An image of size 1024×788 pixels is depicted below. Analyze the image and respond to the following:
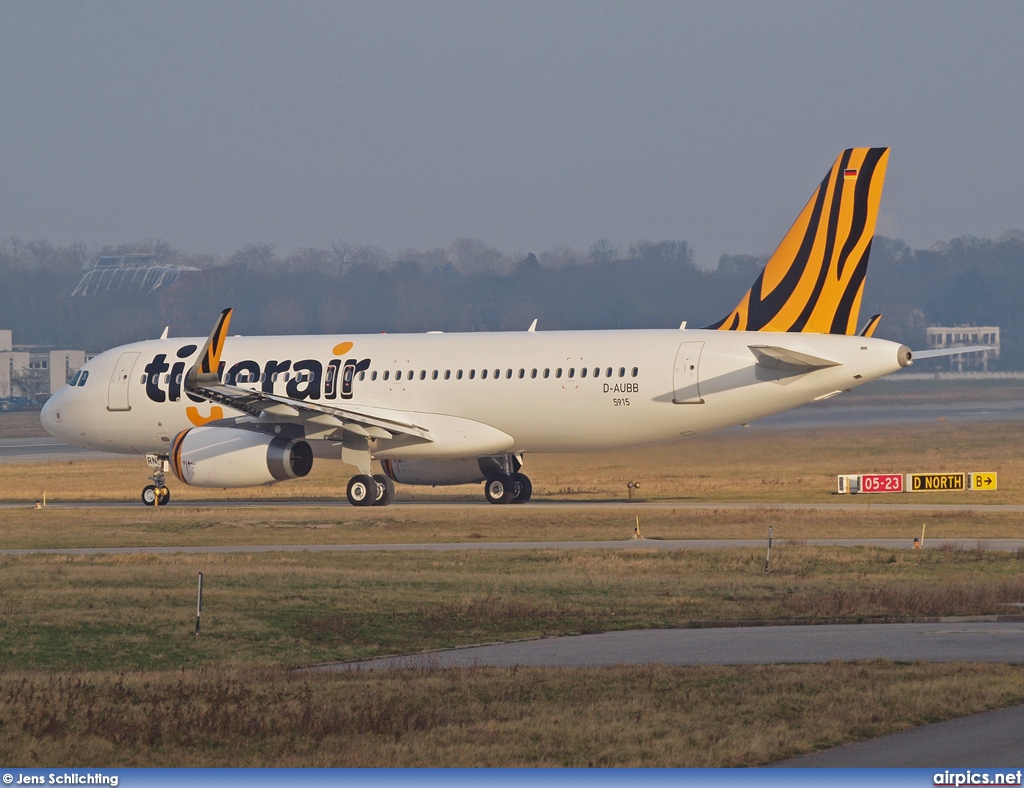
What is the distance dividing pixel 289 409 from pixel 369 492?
355 centimetres

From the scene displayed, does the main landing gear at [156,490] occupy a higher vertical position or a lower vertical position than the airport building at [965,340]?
lower

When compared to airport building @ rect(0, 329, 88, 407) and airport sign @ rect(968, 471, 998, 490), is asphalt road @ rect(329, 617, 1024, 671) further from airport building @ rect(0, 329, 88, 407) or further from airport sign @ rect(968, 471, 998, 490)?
airport building @ rect(0, 329, 88, 407)

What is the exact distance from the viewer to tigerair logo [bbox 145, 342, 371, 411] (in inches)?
1793

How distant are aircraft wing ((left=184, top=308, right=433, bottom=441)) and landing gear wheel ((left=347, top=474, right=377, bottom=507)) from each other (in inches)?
52.3

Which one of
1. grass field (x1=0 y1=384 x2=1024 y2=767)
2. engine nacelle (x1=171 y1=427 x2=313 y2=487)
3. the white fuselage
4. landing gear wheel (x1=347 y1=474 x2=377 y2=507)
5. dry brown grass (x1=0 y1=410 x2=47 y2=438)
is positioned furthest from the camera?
dry brown grass (x1=0 y1=410 x2=47 y2=438)

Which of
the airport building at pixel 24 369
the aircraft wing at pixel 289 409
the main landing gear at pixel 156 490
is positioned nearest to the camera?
the aircraft wing at pixel 289 409

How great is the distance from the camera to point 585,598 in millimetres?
25391

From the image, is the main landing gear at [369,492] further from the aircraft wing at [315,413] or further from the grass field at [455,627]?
the grass field at [455,627]

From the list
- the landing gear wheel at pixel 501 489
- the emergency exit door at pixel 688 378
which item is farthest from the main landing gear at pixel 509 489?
the emergency exit door at pixel 688 378

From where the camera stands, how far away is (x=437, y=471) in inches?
1810

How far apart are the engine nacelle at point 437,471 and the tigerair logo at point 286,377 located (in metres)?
2.78

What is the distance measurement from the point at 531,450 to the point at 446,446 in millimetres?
2489

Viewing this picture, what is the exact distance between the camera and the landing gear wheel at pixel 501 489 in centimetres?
4584
